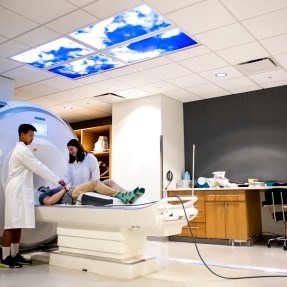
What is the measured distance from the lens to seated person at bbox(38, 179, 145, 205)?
2961 millimetres

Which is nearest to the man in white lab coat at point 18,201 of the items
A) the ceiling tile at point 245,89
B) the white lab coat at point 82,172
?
the white lab coat at point 82,172

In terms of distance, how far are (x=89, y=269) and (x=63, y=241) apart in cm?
44

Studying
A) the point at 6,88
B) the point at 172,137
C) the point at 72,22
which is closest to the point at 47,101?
the point at 6,88

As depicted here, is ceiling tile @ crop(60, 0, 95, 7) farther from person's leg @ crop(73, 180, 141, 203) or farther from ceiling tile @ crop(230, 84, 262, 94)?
ceiling tile @ crop(230, 84, 262, 94)

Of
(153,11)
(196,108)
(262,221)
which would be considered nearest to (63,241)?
(153,11)

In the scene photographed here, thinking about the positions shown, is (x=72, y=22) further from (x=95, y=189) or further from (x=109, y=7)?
(x=95, y=189)

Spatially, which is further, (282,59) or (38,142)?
(282,59)

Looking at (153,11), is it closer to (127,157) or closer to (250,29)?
(250,29)

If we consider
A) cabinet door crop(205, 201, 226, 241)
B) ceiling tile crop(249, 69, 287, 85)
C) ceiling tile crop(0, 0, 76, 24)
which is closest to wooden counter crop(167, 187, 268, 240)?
cabinet door crop(205, 201, 226, 241)

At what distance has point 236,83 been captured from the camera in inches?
200

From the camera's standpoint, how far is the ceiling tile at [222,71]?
14.9ft

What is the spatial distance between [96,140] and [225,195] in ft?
10.9

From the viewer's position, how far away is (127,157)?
5863 mm

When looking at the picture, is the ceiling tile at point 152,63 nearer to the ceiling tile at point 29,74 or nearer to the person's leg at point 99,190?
the ceiling tile at point 29,74
